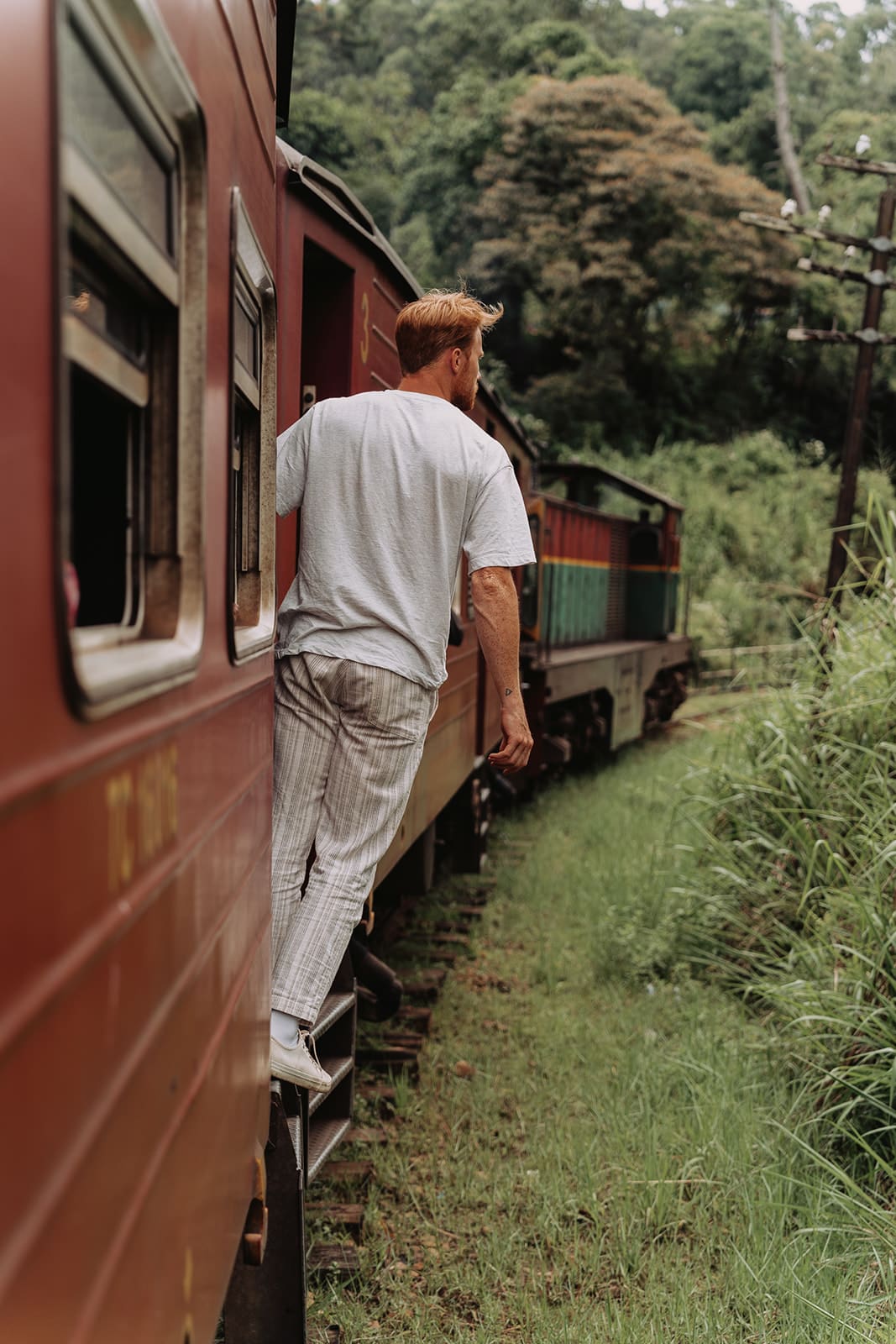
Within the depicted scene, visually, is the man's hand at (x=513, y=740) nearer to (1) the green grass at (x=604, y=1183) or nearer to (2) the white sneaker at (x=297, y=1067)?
(2) the white sneaker at (x=297, y=1067)

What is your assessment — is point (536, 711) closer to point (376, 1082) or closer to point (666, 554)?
point (376, 1082)

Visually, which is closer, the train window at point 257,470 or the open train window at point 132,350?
the open train window at point 132,350

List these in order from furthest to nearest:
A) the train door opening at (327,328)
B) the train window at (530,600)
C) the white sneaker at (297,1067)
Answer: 1. the train window at (530,600)
2. the train door opening at (327,328)
3. the white sneaker at (297,1067)

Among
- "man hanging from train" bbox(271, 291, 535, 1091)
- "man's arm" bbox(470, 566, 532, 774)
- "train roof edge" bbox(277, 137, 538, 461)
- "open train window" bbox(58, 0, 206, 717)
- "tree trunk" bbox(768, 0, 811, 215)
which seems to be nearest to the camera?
"open train window" bbox(58, 0, 206, 717)

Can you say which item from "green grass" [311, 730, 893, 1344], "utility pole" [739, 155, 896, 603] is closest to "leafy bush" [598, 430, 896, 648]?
"utility pole" [739, 155, 896, 603]

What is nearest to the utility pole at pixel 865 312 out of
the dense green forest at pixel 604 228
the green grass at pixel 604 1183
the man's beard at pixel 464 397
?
the green grass at pixel 604 1183

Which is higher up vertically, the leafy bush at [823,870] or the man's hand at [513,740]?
the man's hand at [513,740]

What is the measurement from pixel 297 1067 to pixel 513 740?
0.92 m

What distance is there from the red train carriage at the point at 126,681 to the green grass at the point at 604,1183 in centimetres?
158

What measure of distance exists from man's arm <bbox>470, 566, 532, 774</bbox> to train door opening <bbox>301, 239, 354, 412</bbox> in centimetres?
96

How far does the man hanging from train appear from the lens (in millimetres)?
2889

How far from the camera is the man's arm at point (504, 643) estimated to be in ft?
9.98

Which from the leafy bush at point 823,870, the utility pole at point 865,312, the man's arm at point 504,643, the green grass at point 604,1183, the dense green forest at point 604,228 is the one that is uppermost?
the dense green forest at point 604,228

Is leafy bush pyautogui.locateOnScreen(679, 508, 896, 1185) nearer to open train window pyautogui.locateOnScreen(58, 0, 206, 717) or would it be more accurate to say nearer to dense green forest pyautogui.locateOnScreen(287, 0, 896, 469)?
open train window pyautogui.locateOnScreen(58, 0, 206, 717)
